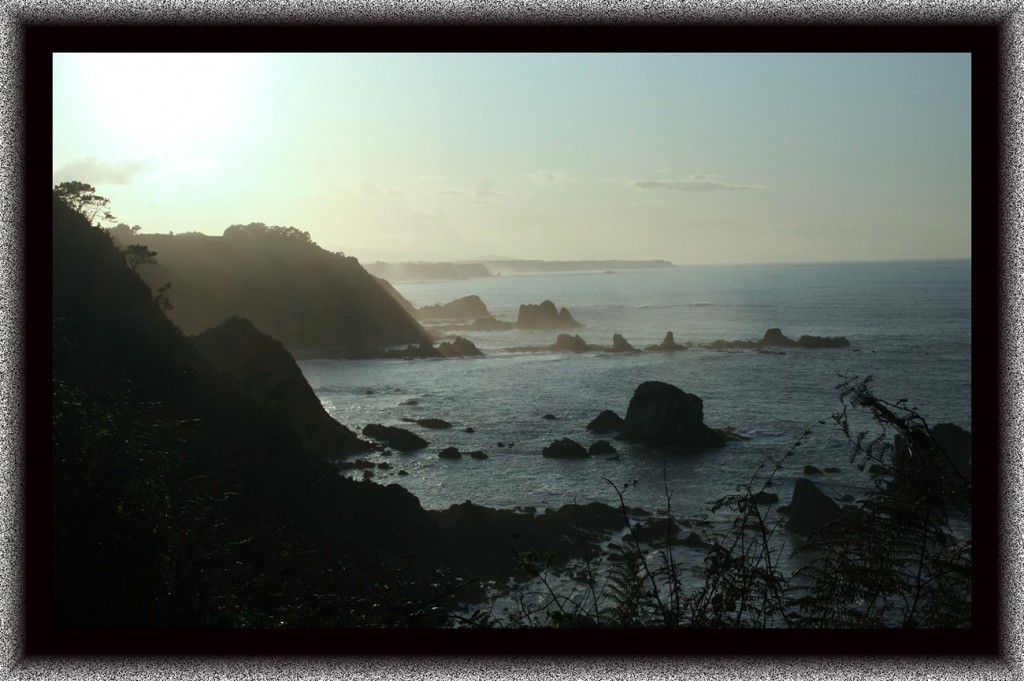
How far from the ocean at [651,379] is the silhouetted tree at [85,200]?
940 centimetres

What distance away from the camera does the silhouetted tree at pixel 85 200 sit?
653 inches

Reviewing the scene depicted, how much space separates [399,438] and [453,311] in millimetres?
20847

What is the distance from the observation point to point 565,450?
80.5 feet

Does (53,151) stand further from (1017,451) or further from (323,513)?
(323,513)

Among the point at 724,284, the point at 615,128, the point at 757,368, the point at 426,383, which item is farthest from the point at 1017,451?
the point at 724,284

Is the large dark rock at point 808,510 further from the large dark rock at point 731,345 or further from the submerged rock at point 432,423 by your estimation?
the large dark rock at point 731,345

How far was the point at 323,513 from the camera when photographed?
569 inches

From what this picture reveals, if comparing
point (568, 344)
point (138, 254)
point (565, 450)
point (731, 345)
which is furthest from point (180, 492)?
point (731, 345)

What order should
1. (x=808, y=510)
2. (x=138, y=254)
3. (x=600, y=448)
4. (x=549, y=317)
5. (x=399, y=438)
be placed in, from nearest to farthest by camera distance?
(x=138, y=254), (x=808, y=510), (x=399, y=438), (x=600, y=448), (x=549, y=317)

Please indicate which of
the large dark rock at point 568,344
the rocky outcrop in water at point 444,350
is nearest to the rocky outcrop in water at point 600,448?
the rocky outcrop in water at point 444,350

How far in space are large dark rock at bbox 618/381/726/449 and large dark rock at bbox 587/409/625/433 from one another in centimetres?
63

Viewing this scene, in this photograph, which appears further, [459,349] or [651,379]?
[459,349]

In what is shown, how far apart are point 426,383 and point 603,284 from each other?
26.6 m

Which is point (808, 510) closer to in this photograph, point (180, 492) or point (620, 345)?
point (180, 492)
